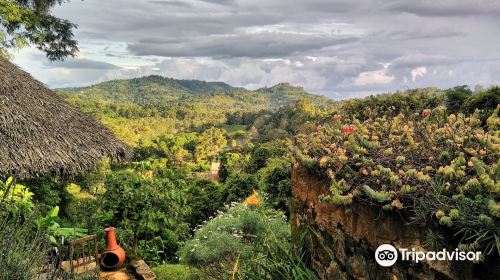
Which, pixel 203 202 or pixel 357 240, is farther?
pixel 203 202

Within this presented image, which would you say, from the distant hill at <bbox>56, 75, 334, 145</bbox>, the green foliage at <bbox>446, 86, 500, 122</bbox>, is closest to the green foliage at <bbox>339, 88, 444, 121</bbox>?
the green foliage at <bbox>446, 86, 500, 122</bbox>

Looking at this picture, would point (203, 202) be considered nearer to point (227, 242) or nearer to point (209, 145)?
point (227, 242)

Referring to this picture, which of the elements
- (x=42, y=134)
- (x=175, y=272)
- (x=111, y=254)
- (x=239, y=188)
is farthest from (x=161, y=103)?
(x=175, y=272)

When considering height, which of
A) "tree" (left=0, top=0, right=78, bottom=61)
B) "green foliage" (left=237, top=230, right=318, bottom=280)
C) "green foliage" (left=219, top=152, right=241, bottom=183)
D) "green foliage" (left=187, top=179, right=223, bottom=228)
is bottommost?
"green foliage" (left=219, top=152, right=241, bottom=183)

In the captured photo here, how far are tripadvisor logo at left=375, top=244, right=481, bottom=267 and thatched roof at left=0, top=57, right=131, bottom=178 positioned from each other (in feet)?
18.2

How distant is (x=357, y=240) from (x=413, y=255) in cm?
48

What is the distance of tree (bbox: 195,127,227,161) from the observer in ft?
161

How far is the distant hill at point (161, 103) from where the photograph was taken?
63309 millimetres

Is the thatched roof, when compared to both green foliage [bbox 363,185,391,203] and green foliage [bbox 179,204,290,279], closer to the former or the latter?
green foliage [bbox 179,204,290,279]

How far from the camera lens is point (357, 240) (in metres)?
2.57

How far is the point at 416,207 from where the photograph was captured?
6.91ft

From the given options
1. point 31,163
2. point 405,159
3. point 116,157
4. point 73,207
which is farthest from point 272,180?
point 405,159

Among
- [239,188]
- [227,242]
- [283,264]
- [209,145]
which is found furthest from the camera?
[209,145]

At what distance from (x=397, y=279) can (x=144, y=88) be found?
162282 millimetres
